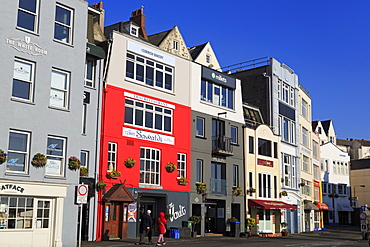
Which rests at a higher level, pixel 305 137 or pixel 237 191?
pixel 305 137

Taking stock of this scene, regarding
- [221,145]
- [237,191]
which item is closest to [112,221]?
[221,145]

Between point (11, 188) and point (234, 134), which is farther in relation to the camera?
point (234, 134)

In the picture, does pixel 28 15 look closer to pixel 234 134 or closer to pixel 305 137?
pixel 234 134

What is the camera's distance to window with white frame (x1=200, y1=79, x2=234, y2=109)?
3425cm

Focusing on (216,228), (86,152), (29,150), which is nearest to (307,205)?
(216,228)

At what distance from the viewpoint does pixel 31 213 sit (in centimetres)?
1978

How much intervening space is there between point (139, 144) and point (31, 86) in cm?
921

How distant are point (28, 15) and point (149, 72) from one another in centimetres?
1027

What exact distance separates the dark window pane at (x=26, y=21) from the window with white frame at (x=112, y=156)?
8277mm

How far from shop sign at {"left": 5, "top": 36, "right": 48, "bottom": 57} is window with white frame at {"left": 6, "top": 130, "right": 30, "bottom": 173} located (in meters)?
3.42

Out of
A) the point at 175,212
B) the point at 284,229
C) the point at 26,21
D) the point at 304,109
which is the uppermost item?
the point at 304,109

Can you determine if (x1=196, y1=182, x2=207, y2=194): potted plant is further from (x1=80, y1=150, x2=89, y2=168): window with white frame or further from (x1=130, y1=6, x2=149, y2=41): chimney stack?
(x1=130, y1=6, x2=149, y2=41): chimney stack

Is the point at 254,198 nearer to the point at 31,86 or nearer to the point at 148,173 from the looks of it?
the point at 148,173

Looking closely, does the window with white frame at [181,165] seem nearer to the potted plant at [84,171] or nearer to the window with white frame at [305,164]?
the potted plant at [84,171]
